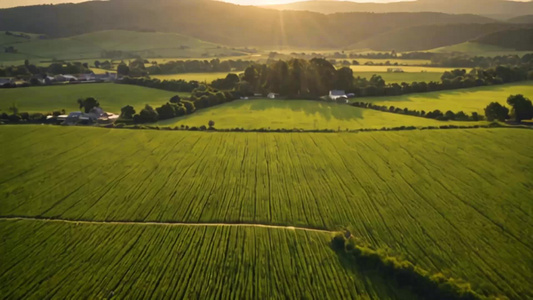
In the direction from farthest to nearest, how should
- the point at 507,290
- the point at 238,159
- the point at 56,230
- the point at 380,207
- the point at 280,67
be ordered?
the point at 280,67, the point at 238,159, the point at 380,207, the point at 56,230, the point at 507,290

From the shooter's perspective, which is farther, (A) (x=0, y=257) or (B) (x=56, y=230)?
Answer: (B) (x=56, y=230)

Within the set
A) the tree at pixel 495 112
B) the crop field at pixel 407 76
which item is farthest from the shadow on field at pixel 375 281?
the crop field at pixel 407 76

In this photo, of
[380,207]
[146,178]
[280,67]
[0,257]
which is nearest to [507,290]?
[380,207]

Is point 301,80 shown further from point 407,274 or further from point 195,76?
point 407,274

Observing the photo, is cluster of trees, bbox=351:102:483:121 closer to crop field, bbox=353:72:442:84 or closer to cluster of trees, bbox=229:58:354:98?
cluster of trees, bbox=229:58:354:98

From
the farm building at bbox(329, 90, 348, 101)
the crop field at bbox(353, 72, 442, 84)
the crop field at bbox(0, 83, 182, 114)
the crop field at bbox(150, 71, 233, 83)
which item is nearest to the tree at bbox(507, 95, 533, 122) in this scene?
the farm building at bbox(329, 90, 348, 101)

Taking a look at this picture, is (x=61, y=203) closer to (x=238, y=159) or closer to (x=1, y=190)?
(x=1, y=190)

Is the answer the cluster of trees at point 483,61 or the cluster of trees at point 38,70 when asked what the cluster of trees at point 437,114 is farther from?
the cluster of trees at point 38,70
